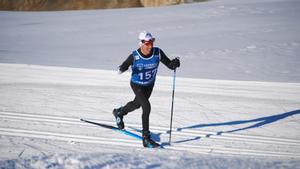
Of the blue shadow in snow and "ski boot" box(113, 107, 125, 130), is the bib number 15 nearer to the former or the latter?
"ski boot" box(113, 107, 125, 130)

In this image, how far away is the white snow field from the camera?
646 centimetres

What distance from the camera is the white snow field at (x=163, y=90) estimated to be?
21.2ft

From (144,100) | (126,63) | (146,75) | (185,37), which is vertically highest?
(126,63)

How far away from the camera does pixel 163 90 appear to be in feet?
37.7

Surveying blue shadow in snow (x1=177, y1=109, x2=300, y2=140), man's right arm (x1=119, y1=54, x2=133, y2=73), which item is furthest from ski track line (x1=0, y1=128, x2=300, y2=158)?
man's right arm (x1=119, y1=54, x2=133, y2=73)

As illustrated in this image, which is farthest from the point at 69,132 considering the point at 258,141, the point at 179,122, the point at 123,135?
the point at 258,141

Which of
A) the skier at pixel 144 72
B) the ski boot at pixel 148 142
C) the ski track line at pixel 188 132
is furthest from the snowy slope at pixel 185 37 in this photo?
the ski boot at pixel 148 142

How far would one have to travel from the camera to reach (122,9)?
2680 cm

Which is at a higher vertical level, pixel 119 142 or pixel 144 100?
pixel 144 100

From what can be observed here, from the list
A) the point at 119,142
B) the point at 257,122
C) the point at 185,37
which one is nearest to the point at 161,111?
the point at 257,122

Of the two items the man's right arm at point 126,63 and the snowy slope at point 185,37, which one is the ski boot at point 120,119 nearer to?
the man's right arm at point 126,63

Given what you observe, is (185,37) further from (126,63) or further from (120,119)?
(126,63)

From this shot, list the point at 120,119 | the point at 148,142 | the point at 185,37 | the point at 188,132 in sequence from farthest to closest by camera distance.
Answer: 1. the point at 185,37
2. the point at 188,132
3. the point at 120,119
4. the point at 148,142

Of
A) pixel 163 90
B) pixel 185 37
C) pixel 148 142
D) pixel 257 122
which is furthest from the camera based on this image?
pixel 185 37
